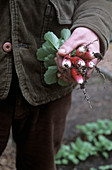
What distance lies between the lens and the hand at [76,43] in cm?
104

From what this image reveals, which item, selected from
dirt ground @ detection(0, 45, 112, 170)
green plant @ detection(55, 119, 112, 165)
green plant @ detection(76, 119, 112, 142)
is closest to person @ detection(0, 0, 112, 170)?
dirt ground @ detection(0, 45, 112, 170)

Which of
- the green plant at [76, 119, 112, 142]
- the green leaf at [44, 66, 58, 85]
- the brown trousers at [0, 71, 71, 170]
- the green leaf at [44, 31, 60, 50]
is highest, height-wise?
the green leaf at [44, 31, 60, 50]

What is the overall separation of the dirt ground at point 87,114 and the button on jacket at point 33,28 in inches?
21.8

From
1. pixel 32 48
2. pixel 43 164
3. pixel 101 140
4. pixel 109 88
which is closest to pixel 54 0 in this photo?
pixel 32 48

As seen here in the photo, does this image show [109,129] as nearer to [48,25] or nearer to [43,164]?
[43,164]

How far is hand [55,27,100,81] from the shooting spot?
104 centimetres

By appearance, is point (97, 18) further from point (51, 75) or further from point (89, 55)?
point (51, 75)

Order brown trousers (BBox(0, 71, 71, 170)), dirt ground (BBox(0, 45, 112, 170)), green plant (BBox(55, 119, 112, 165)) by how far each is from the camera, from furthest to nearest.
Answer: green plant (BBox(55, 119, 112, 165)), dirt ground (BBox(0, 45, 112, 170)), brown trousers (BBox(0, 71, 71, 170))

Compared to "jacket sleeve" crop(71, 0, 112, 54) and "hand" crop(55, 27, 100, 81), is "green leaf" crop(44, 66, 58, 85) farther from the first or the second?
"jacket sleeve" crop(71, 0, 112, 54)

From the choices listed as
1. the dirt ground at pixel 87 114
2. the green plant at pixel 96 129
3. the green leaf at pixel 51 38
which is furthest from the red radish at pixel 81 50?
the green plant at pixel 96 129

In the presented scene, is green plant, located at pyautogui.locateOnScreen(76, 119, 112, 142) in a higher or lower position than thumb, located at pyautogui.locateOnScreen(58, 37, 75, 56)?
lower

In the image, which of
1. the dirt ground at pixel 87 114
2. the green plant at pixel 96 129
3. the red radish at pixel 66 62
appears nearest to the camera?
the red radish at pixel 66 62

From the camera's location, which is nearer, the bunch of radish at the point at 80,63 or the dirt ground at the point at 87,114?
the bunch of radish at the point at 80,63

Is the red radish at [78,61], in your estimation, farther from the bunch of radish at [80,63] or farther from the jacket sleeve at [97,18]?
the jacket sleeve at [97,18]
